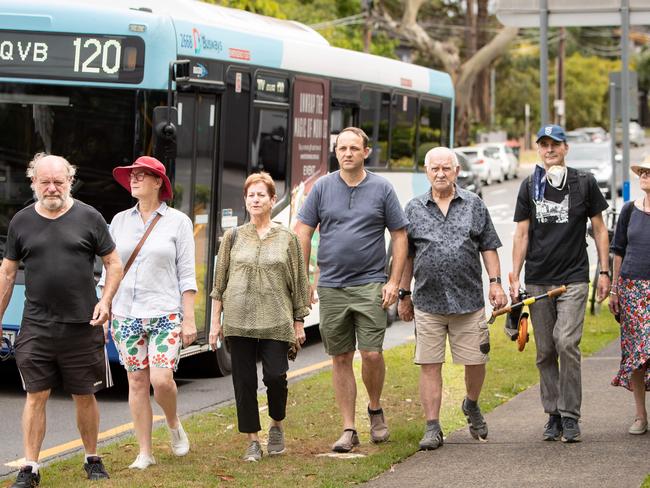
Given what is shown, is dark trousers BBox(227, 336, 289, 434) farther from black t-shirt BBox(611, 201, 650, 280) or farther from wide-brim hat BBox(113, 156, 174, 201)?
black t-shirt BBox(611, 201, 650, 280)

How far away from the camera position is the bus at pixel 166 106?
34.6 feet

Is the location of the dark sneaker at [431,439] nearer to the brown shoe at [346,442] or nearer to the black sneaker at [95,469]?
the brown shoe at [346,442]

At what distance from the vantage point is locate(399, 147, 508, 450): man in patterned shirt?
8.34 metres

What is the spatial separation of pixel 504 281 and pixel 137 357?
39.5ft

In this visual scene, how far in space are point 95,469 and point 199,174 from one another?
13.7 feet

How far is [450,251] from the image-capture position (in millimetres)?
8312

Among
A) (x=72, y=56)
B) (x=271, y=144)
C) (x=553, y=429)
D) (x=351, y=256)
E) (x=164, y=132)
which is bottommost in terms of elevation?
(x=553, y=429)

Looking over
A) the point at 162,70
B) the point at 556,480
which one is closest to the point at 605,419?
the point at 556,480

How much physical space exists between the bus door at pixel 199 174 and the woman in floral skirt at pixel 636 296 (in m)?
3.72


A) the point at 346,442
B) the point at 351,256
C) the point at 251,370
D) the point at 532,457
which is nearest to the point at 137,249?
the point at 251,370

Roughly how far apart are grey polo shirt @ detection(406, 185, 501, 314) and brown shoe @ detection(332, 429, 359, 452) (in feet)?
2.85

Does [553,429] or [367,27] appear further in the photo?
[367,27]

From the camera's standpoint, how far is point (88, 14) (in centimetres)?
1066

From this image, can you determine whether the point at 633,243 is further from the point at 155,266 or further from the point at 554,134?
the point at 155,266
